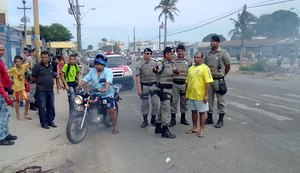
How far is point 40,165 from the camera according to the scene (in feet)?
18.7

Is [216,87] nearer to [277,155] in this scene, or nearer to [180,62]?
[180,62]

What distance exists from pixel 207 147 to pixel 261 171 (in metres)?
1.48

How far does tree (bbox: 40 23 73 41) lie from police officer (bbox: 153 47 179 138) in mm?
58831

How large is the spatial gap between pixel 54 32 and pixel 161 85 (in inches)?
2377

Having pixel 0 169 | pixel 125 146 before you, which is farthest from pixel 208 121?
pixel 0 169

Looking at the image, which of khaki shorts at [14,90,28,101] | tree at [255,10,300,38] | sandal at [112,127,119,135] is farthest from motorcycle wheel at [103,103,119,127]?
tree at [255,10,300,38]

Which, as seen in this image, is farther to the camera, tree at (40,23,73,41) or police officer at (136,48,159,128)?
tree at (40,23,73,41)

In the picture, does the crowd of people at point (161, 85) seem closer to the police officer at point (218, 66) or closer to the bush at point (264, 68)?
the police officer at point (218, 66)

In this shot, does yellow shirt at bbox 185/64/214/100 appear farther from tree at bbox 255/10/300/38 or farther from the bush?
tree at bbox 255/10/300/38

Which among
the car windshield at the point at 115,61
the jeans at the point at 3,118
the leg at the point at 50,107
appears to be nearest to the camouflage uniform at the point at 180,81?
the leg at the point at 50,107

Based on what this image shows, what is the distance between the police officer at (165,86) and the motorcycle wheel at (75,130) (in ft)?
5.62

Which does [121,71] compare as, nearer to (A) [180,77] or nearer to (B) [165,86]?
(A) [180,77]

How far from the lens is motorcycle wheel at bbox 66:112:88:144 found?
266 inches

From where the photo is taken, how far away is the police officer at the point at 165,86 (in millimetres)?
7219
